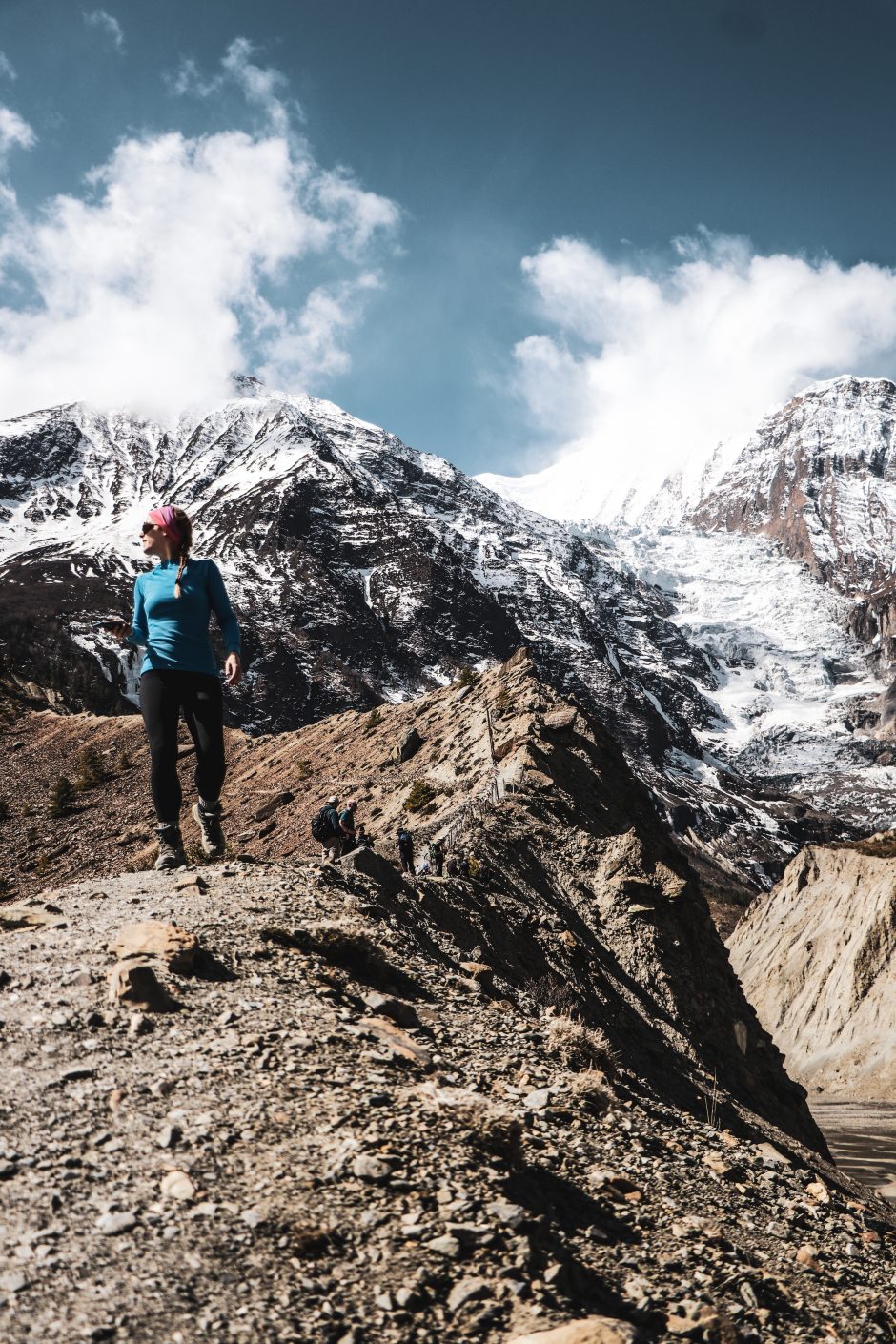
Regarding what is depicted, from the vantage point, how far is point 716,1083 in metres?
14.5

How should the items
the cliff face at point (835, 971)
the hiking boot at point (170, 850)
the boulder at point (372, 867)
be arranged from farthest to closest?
the cliff face at point (835, 971), the boulder at point (372, 867), the hiking boot at point (170, 850)

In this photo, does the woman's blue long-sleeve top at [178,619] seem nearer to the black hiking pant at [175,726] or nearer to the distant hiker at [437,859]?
the black hiking pant at [175,726]

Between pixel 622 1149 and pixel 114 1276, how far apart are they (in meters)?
3.40

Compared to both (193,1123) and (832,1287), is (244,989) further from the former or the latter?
(832,1287)

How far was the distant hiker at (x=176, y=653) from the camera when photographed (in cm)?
828

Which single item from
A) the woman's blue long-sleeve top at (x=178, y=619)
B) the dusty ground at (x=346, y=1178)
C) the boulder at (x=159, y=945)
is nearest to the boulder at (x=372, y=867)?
the dusty ground at (x=346, y=1178)

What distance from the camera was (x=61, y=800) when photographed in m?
31.8

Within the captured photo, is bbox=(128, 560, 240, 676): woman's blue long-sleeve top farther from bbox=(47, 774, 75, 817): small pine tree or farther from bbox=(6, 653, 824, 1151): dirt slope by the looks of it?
bbox=(47, 774, 75, 817): small pine tree

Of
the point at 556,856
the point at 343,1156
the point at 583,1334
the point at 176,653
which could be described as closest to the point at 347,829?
the point at 556,856

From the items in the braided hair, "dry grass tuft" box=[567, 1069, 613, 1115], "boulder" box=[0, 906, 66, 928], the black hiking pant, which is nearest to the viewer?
"dry grass tuft" box=[567, 1069, 613, 1115]

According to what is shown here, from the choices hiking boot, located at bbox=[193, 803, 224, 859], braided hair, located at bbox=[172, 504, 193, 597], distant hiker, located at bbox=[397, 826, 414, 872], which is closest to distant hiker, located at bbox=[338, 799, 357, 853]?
distant hiker, located at bbox=[397, 826, 414, 872]

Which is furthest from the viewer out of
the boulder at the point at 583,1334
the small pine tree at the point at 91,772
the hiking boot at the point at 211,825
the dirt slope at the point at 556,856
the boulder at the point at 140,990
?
the small pine tree at the point at 91,772

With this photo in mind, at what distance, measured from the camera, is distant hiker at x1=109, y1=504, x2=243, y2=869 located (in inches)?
326

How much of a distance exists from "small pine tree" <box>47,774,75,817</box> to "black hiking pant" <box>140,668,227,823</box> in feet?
82.1
